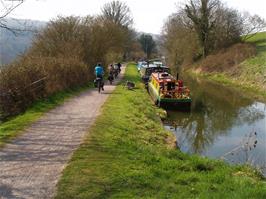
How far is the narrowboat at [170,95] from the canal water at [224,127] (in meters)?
0.48

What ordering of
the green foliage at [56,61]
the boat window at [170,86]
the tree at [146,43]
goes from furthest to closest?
the tree at [146,43]
the boat window at [170,86]
the green foliage at [56,61]

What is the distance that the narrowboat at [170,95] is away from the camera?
22.2m

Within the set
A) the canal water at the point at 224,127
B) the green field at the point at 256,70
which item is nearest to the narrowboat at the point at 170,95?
the canal water at the point at 224,127

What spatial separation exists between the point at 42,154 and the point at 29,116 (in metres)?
4.80

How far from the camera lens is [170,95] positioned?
74.5 feet

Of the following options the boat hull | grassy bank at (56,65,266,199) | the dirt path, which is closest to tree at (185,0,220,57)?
the boat hull

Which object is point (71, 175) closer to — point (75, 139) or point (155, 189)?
point (155, 189)

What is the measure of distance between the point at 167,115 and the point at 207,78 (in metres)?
25.8

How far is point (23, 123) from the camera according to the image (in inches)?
482

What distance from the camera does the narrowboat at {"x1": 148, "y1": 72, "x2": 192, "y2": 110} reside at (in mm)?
22180

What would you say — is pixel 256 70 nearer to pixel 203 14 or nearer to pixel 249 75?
pixel 249 75

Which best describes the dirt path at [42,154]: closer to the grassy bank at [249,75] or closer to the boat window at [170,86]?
the boat window at [170,86]

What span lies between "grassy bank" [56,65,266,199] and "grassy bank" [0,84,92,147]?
204 cm

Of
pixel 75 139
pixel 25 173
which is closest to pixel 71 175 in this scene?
pixel 25 173
